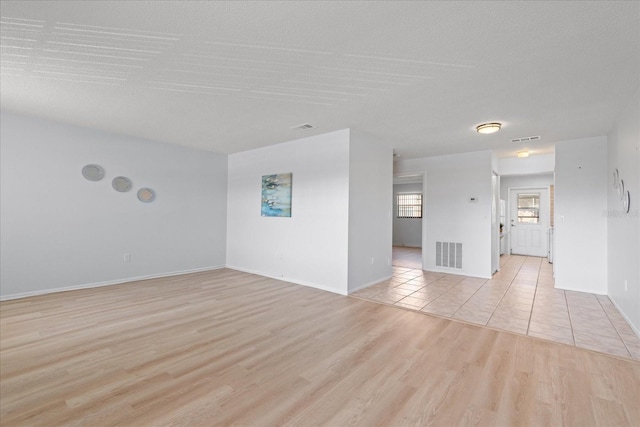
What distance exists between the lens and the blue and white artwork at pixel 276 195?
17.6ft

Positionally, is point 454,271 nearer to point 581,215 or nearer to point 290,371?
point 581,215

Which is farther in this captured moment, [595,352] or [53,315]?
[53,315]

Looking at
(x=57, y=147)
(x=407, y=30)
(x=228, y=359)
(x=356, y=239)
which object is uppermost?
(x=407, y=30)

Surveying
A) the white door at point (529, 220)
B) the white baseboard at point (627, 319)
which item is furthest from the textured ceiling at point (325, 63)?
the white door at point (529, 220)

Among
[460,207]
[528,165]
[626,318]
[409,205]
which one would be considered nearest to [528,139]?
[460,207]

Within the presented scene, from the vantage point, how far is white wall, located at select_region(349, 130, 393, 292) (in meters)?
4.55

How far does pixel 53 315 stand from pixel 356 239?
3919 mm

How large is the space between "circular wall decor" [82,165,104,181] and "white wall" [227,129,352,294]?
2.38 meters

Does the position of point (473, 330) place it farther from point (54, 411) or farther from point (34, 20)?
point (34, 20)

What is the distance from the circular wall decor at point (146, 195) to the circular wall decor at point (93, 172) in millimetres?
629

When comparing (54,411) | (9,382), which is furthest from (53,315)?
(54,411)

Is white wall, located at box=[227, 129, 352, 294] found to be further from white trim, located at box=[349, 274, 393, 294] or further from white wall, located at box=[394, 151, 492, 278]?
white wall, located at box=[394, 151, 492, 278]

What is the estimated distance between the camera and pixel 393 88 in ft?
9.84

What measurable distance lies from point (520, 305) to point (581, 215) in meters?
2.10
